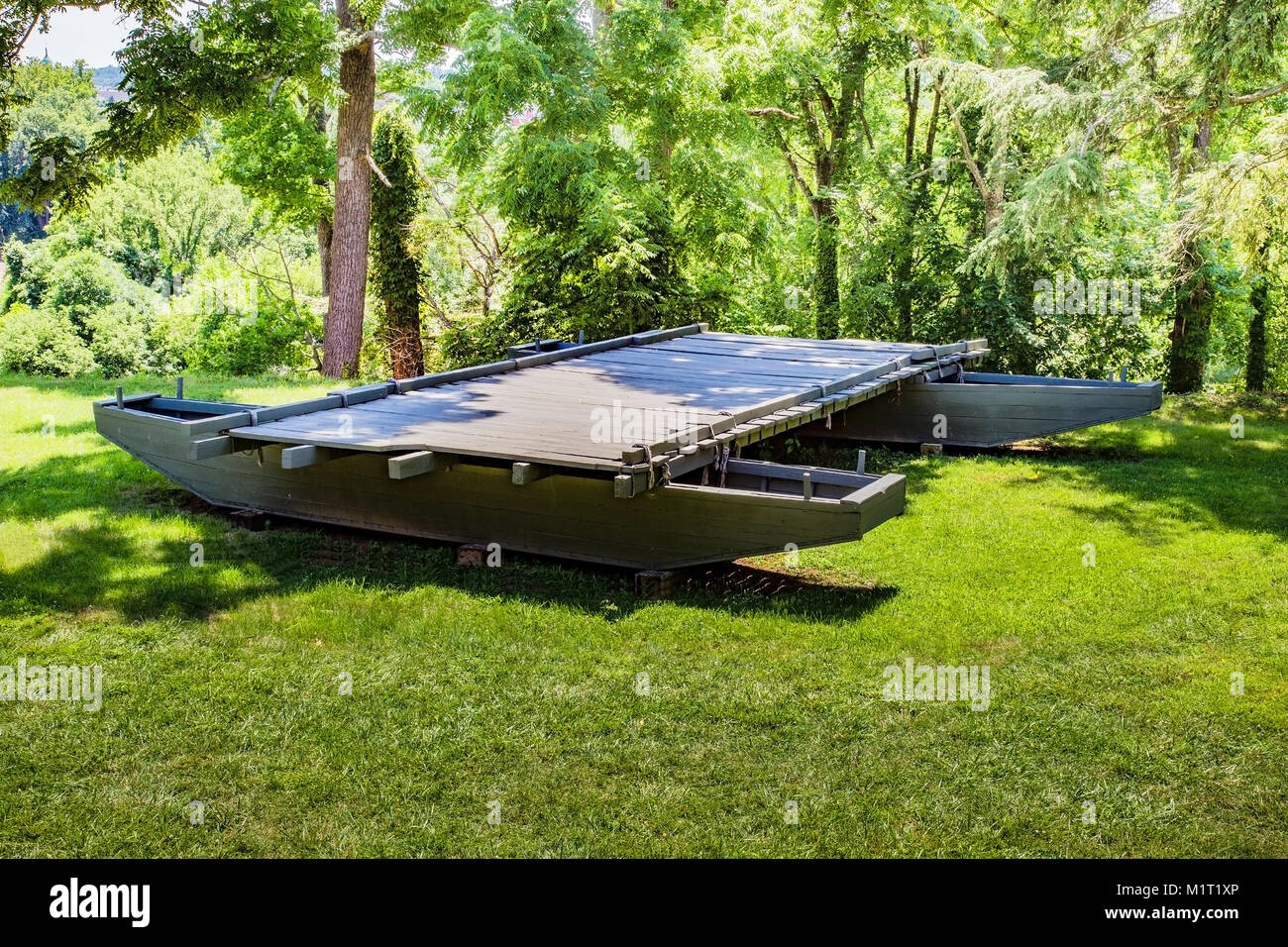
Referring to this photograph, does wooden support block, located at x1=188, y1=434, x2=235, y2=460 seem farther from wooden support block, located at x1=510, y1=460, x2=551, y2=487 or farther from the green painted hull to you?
wooden support block, located at x1=510, y1=460, x2=551, y2=487

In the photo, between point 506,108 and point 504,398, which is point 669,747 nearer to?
point 504,398

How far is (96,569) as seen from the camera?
7047 millimetres

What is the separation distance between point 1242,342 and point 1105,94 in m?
8.29

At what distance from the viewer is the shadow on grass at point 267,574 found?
258 inches

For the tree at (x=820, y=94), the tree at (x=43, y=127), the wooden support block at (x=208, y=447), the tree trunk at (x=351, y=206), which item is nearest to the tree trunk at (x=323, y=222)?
the tree trunk at (x=351, y=206)

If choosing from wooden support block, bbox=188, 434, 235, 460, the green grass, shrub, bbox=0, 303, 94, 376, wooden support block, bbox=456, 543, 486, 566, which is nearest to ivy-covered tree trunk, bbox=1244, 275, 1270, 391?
the green grass

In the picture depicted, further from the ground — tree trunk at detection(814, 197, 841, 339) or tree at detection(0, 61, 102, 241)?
tree at detection(0, 61, 102, 241)

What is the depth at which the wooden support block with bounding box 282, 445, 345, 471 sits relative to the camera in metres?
6.65

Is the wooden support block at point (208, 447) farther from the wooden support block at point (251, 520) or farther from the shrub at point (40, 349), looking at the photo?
the shrub at point (40, 349)

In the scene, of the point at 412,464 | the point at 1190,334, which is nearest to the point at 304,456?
the point at 412,464

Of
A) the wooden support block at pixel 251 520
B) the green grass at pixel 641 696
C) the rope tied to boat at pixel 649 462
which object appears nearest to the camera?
the green grass at pixel 641 696

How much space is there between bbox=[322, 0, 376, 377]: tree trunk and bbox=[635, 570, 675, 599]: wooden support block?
10625 millimetres

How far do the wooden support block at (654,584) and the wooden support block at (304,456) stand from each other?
7.21ft
